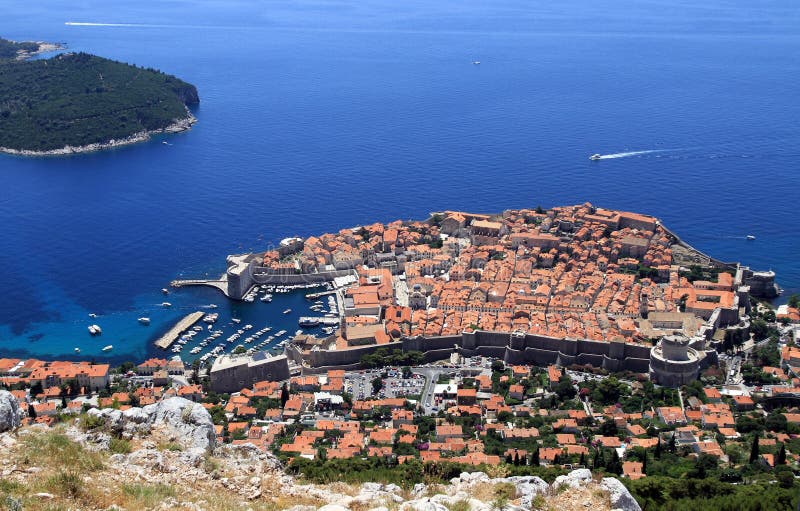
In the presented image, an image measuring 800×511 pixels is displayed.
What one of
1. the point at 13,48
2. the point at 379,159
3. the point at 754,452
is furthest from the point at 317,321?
the point at 13,48

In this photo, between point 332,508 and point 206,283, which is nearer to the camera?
point 332,508

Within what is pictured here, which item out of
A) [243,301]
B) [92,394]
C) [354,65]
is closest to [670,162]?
[243,301]

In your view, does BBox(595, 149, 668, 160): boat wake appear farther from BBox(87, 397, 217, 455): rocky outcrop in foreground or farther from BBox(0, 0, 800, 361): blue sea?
BBox(87, 397, 217, 455): rocky outcrop in foreground

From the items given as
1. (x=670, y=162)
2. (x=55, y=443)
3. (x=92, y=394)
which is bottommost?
(x=92, y=394)

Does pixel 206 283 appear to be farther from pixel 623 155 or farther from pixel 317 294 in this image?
pixel 623 155

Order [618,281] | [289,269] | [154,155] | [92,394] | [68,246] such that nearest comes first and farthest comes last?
[92,394], [618,281], [289,269], [68,246], [154,155]

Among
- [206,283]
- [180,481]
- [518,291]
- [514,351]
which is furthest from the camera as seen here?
[206,283]

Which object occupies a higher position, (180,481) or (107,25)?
(107,25)

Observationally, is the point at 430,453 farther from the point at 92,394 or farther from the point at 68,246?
the point at 68,246

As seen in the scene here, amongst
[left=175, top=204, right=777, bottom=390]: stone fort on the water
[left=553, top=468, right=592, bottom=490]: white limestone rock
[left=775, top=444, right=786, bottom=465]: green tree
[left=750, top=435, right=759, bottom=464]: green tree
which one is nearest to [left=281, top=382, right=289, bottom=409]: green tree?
[left=175, top=204, right=777, bottom=390]: stone fort on the water
